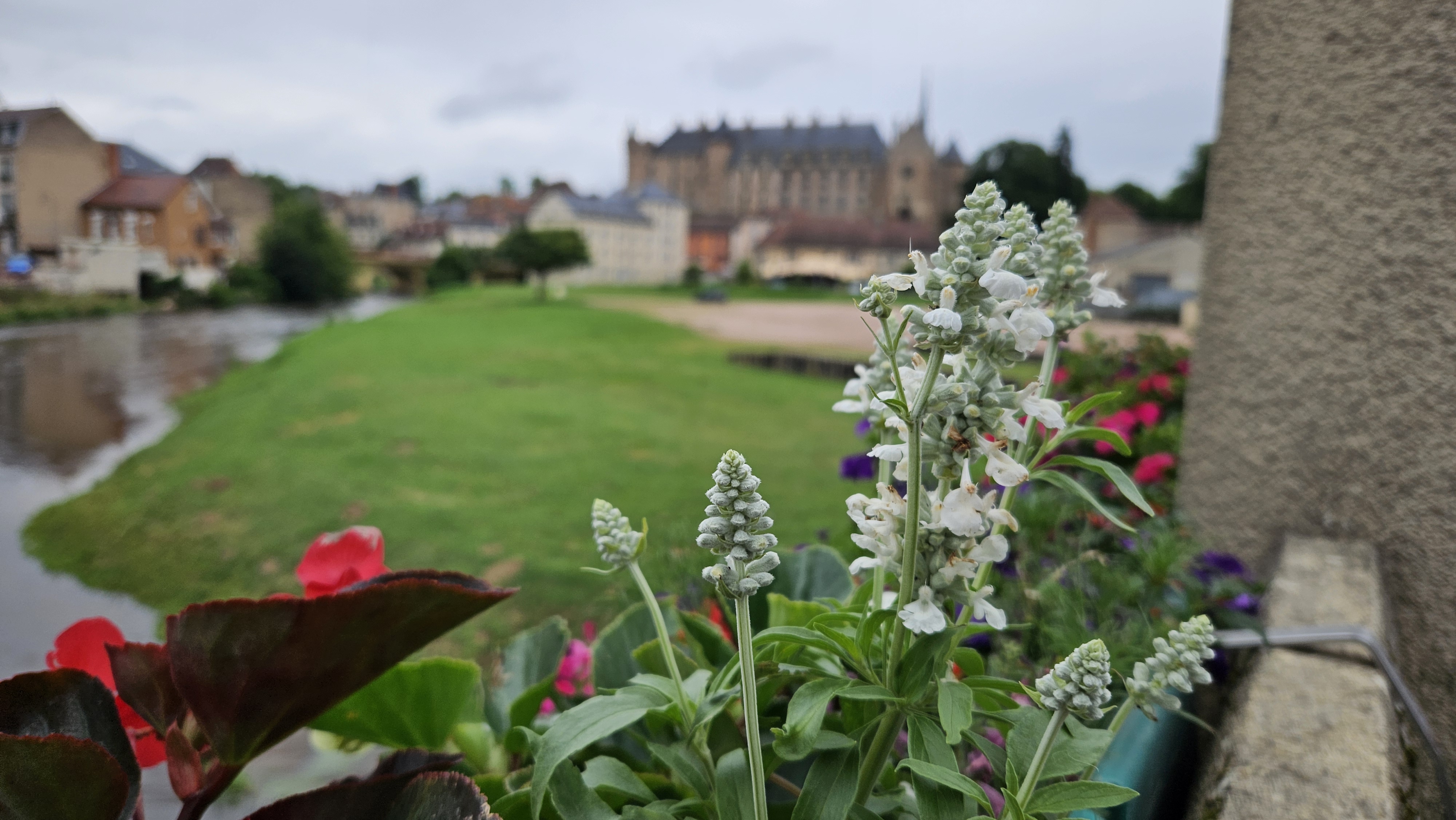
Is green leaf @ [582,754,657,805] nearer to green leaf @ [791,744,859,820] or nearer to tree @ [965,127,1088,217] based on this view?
green leaf @ [791,744,859,820]

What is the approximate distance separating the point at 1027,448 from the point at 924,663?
7.4 inches

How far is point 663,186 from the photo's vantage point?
49.3 m

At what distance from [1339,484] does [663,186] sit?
1984 inches

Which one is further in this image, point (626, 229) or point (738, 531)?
point (626, 229)

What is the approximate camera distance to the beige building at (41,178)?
247 cm

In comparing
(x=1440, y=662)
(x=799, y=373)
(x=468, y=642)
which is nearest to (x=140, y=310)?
(x=468, y=642)

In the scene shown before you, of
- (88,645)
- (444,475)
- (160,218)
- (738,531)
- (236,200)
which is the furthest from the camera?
(236,200)

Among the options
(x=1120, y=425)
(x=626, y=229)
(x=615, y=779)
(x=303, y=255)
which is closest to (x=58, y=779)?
(x=615, y=779)

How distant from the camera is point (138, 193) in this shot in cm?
347

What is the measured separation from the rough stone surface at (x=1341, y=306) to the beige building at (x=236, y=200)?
15.9 ft

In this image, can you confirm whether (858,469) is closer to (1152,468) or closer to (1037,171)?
(1152,468)

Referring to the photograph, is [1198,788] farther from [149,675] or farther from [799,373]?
[799,373]

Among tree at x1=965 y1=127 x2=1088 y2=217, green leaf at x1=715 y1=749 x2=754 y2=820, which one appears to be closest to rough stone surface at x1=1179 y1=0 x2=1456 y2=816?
green leaf at x1=715 y1=749 x2=754 y2=820

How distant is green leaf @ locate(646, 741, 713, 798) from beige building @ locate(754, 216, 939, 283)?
112 ft
